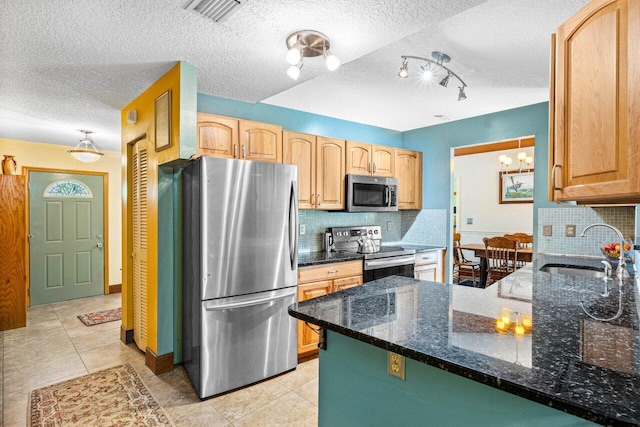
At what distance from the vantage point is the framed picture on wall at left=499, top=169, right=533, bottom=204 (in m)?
6.43

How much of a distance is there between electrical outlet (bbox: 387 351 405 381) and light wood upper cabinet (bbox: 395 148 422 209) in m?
3.27

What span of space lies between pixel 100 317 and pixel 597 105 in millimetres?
5160

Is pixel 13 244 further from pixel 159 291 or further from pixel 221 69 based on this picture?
pixel 221 69

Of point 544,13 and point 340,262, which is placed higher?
point 544,13

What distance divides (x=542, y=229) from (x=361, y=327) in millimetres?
3134

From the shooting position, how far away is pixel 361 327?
1.19 meters

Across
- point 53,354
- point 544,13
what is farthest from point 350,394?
point 53,354

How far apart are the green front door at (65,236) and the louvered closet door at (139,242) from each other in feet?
8.21

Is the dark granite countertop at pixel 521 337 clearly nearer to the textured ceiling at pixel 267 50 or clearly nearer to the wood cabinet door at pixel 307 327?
the wood cabinet door at pixel 307 327

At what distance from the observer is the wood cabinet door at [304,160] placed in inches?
130

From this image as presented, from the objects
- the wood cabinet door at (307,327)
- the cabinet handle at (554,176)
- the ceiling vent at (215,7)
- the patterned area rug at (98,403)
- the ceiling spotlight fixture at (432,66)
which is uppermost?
the ceiling spotlight fixture at (432,66)

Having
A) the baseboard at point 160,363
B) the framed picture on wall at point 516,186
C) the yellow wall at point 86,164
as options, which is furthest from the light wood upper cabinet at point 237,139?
the framed picture on wall at point 516,186

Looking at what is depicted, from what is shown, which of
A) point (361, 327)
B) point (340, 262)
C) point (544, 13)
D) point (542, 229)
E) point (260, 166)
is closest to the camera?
point (361, 327)

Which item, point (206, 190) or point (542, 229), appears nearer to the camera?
point (206, 190)
